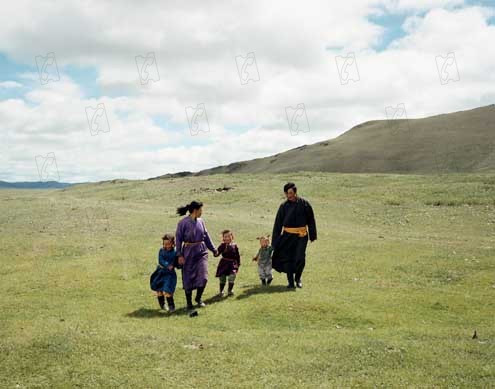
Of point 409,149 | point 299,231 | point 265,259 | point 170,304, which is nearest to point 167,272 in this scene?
point 170,304

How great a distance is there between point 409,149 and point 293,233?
122 metres

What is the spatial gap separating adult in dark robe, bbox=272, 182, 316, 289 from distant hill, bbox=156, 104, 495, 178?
87069 mm

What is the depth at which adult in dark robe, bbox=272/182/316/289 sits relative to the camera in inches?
627

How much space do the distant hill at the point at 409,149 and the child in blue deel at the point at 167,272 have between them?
91091 mm

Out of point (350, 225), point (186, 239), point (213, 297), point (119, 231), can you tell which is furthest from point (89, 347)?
point (350, 225)

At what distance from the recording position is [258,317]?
1298cm

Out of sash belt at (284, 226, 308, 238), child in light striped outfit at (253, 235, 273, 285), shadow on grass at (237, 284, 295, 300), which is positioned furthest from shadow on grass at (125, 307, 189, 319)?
sash belt at (284, 226, 308, 238)

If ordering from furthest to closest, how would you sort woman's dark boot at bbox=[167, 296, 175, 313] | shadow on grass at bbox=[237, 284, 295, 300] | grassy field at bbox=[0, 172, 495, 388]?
shadow on grass at bbox=[237, 284, 295, 300] → woman's dark boot at bbox=[167, 296, 175, 313] → grassy field at bbox=[0, 172, 495, 388]

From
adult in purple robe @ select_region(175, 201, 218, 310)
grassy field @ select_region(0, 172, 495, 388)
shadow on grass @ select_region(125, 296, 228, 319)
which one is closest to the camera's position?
grassy field @ select_region(0, 172, 495, 388)

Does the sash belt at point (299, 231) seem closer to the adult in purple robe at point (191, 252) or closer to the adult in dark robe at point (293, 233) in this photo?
the adult in dark robe at point (293, 233)

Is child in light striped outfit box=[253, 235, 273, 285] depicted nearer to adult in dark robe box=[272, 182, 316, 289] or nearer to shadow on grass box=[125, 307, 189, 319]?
adult in dark robe box=[272, 182, 316, 289]

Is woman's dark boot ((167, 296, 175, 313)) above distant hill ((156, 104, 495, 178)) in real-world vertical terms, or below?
below

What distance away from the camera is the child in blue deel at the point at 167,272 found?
13.9 meters

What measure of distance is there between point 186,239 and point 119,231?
1879 centimetres
